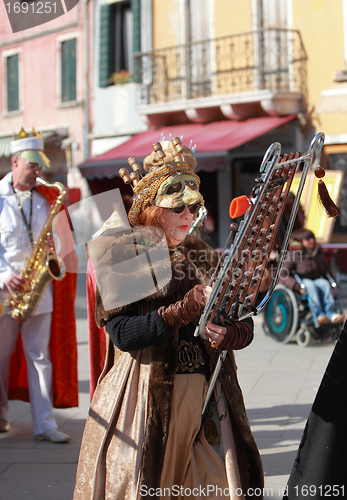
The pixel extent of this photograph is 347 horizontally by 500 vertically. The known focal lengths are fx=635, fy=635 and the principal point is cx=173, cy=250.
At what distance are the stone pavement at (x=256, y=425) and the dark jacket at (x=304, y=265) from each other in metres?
0.82

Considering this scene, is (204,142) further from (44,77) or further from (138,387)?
(138,387)

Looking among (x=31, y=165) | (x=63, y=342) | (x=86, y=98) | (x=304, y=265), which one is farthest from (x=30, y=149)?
(x=86, y=98)

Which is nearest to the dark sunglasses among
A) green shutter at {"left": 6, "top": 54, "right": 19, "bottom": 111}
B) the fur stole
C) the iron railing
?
the fur stole

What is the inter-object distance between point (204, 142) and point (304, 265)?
222 inches

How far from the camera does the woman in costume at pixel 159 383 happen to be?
2152mm

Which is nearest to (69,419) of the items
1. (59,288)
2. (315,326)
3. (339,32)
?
(59,288)

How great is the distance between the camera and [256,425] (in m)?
4.46

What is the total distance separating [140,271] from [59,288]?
234cm

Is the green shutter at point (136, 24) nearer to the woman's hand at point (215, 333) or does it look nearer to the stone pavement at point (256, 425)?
the stone pavement at point (256, 425)

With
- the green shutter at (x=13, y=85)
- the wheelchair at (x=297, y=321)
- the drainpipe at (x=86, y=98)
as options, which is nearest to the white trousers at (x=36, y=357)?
the wheelchair at (x=297, y=321)

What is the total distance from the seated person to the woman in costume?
4936 mm

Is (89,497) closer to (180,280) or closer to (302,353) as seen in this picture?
(180,280)

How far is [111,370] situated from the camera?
232 cm

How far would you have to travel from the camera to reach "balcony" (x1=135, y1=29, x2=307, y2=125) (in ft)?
42.6
